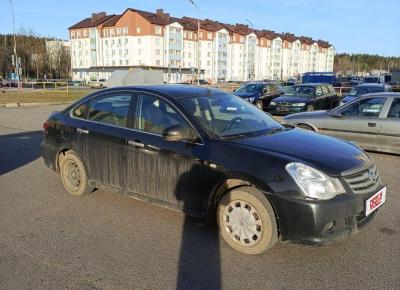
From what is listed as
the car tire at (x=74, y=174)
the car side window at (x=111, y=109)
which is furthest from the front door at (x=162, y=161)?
the car tire at (x=74, y=174)

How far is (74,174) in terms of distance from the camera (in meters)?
5.59

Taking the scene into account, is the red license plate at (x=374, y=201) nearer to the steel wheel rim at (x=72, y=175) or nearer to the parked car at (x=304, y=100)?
the steel wheel rim at (x=72, y=175)

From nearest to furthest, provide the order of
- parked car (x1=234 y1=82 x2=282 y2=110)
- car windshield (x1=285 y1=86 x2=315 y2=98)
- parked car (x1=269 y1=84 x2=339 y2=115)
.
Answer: parked car (x1=269 y1=84 x2=339 y2=115) < car windshield (x1=285 y1=86 x2=315 y2=98) < parked car (x1=234 y1=82 x2=282 y2=110)

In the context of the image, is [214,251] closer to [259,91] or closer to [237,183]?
[237,183]

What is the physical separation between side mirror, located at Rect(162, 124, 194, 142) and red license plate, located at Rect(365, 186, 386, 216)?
5.96ft

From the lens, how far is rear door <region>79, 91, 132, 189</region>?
4.81 m

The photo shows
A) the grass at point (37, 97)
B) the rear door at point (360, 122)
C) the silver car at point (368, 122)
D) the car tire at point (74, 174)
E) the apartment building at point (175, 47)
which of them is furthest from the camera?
the apartment building at point (175, 47)

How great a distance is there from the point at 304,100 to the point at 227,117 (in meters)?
12.8

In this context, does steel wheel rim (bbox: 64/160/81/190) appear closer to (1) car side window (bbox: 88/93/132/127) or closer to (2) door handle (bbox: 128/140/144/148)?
(1) car side window (bbox: 88/93/132/127)

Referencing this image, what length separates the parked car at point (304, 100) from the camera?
54.4 feet

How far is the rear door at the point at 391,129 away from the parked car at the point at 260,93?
38.2 feet

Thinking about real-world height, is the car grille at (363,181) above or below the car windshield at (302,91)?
below

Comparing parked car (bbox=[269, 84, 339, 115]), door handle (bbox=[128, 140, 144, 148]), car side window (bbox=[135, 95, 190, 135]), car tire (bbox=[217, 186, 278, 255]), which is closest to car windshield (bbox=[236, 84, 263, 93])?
parked car (bbox=[269, 84, 339, 115])

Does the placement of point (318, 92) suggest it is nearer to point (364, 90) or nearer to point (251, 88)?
point (364, 90)
